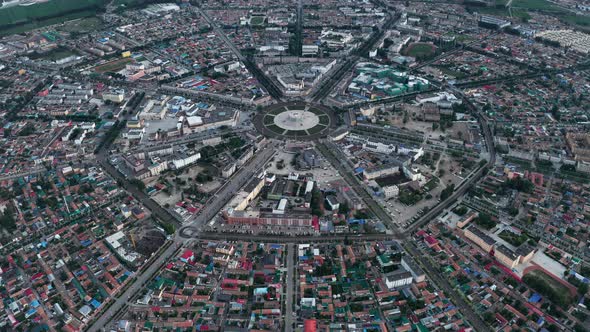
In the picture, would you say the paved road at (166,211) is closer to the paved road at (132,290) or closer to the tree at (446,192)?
the paved road at (132,290)

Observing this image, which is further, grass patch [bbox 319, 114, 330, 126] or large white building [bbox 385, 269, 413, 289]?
grass patch [bbox 319, 114, 330, 126]

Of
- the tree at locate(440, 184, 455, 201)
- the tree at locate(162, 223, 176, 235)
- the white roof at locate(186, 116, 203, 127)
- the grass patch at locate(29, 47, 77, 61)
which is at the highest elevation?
the grass patch at locate(29, 47, 77, 61)

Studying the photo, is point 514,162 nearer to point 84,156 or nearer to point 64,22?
point 84,156

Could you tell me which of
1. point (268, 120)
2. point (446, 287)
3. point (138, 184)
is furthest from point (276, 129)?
point (446, 287)

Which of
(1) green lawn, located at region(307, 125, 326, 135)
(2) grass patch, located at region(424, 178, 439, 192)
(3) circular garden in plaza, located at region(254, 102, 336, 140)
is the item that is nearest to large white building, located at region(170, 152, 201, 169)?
(3) circular garden in plaza, located at region(254, 102, 336, 140)

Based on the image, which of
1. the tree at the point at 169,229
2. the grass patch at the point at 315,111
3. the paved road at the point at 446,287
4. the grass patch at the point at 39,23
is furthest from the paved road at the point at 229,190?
the grass patch at the point at 39,23

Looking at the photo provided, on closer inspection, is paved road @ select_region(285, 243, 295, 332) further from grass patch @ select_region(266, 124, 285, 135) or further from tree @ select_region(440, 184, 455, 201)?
grass patch @ select_region(266, 124, 285, 135)
